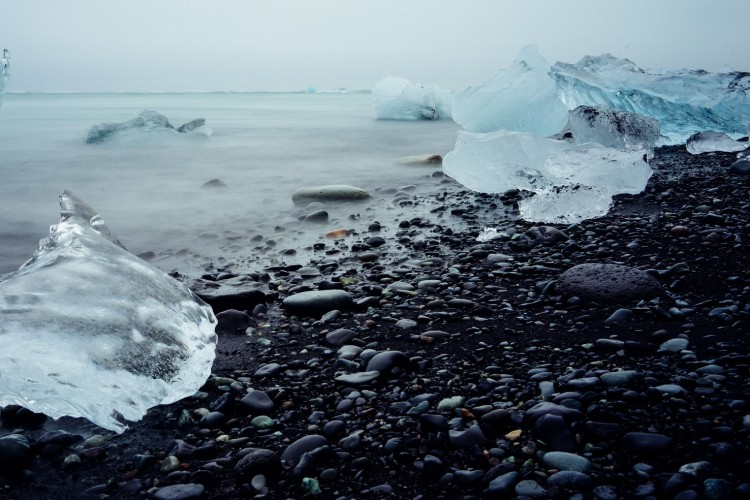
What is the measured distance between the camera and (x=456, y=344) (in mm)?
2443

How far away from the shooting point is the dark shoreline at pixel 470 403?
5.24 ft

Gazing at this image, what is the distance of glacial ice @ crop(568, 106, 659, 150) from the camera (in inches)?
270

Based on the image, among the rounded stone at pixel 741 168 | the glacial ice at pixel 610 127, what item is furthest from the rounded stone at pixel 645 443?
the glacial ice at pixel 610 127

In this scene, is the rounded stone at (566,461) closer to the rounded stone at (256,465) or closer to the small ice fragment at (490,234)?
the rounded stone at (256,465)

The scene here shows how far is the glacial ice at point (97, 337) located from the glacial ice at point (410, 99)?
1191 cm

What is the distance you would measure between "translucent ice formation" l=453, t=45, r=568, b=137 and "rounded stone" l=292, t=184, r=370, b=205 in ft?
9.11

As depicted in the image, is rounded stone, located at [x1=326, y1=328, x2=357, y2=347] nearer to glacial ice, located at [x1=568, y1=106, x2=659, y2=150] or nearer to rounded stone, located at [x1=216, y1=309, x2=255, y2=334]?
rounded stone, located at [x1=216, y1=309, x2=255, y2=334]

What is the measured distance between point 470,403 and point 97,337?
1355 millimetres

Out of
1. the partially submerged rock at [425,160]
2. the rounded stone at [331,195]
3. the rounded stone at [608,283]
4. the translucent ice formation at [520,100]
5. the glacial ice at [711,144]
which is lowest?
the rounded stone at [608,283]

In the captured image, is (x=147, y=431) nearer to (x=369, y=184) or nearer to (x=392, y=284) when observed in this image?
(x=392, y=284)

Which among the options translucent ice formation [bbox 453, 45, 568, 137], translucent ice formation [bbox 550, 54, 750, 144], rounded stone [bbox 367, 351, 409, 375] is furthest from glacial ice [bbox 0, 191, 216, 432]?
translucent ice formation [bbox 550, 54, 750, 144]

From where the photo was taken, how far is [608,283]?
9.32 ft

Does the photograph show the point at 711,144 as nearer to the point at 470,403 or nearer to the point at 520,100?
the point at 520,100

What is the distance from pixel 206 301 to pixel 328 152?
23.3ft
